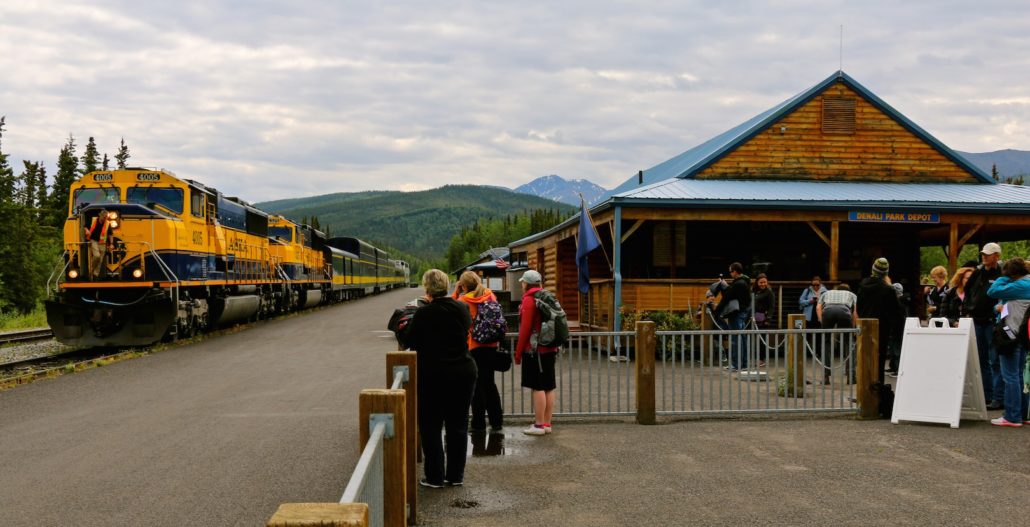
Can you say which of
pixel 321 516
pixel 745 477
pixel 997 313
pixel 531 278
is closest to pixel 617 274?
pixel 997 313

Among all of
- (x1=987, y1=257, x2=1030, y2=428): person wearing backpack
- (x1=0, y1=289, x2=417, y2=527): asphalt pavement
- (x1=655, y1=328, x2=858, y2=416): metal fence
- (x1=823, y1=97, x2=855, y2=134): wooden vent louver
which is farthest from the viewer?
(x1=823, y1=97, x2=855, y2=134): wooden vent louver

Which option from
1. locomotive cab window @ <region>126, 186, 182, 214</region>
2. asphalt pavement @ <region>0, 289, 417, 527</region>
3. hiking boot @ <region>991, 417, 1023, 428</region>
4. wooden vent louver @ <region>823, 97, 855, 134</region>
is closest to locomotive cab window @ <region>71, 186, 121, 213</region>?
locomotive cab window @ <region>126, 186, 182, 214</region>

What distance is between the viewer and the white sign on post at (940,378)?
9.40 m

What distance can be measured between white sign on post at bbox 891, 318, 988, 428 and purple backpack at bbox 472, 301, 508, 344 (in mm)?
4947

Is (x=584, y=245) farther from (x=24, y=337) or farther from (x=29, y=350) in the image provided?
(x=24, y=337)

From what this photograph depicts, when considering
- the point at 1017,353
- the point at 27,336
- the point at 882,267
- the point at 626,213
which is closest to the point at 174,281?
the point at 27,336

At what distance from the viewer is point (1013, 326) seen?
914cm

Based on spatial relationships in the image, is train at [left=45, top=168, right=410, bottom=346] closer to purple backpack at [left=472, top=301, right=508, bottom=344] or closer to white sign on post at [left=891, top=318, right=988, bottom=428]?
purple backpack at [left=472, top=301, right=508, bottom=344]

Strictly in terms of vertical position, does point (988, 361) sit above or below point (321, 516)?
below

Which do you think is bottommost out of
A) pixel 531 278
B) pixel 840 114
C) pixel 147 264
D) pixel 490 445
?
pixel 490 445

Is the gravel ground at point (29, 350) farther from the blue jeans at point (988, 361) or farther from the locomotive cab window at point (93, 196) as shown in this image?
the blue jeans at point (988, 361)

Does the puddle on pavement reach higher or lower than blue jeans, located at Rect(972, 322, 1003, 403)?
lower

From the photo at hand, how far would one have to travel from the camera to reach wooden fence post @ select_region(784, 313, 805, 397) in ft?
34.8

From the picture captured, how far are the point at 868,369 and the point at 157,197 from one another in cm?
1727
